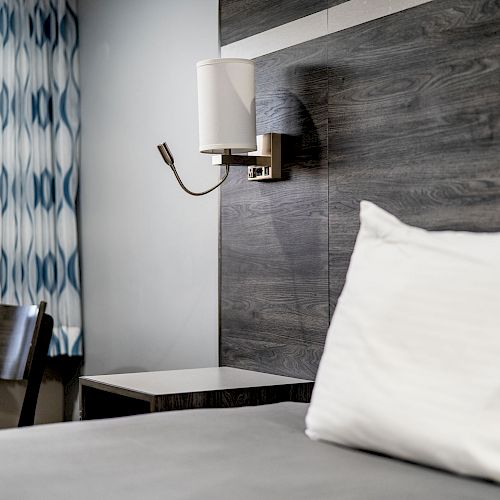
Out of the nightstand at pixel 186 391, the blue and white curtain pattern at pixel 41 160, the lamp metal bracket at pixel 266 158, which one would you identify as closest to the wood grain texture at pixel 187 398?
the nightstand at pixel 186 391

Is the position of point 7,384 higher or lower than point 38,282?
lower

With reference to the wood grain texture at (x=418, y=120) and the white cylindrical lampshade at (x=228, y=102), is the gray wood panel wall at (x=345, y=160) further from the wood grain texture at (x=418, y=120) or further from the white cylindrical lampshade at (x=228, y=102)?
the white cylindrical lampshade at (x=228, y=102)

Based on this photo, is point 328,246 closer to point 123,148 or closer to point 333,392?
point 333,392

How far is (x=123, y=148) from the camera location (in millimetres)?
3490

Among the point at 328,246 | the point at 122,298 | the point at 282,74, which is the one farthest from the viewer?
the point at 122,298

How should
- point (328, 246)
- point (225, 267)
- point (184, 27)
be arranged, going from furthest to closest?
point (184, 27) → point (225, 267) → point (328, 246)

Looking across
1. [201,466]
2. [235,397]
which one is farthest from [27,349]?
[201,466]

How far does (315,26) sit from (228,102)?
0.32 metres

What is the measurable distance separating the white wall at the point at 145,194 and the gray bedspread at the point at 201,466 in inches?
52.7

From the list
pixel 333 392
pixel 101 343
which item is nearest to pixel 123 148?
pixel 101 343

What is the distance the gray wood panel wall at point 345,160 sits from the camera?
1.95m

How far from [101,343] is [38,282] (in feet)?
1.18

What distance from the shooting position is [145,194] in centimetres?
334

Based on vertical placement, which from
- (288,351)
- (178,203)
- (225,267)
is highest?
(178,203)
